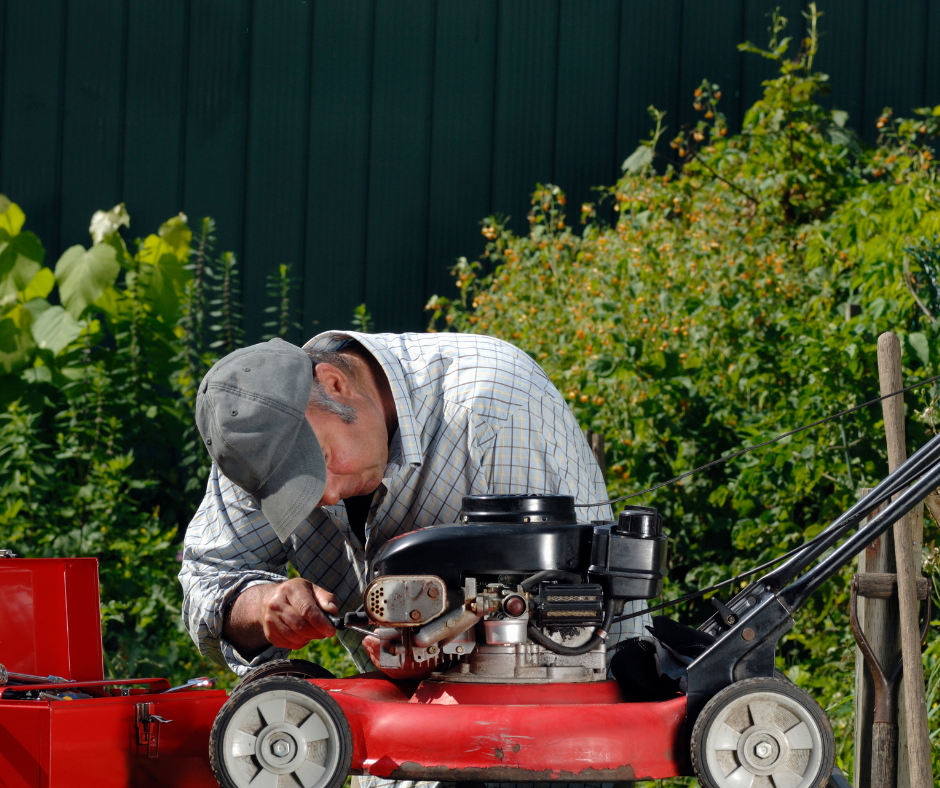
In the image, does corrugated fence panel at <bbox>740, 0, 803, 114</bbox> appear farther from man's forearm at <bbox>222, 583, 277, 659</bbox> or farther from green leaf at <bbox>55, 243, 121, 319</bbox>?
man's forearm at <bbox>222, 583, 277, 659</bbox>

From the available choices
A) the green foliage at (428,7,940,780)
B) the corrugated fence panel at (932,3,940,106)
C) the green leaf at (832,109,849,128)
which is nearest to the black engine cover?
the green foliage at (428,7,940,780)

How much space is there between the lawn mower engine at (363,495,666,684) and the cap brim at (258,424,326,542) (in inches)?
8.5

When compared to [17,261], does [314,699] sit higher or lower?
lower

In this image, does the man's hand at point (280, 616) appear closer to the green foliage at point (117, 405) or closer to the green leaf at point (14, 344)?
the green foliage at point (117, 405)

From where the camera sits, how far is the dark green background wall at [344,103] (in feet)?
17.8

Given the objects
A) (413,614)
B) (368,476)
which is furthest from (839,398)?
(413,614)

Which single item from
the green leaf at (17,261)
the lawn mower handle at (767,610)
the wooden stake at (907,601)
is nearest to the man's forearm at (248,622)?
the lawn mower handle at (767,610)

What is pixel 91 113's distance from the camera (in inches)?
214

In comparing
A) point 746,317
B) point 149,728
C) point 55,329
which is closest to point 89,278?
point 55,329

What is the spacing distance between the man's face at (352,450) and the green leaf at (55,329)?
3.18m

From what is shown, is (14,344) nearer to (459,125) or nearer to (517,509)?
(459,125)

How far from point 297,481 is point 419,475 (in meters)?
0.35

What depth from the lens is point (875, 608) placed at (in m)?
2.84

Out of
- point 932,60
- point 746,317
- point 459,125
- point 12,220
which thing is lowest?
point 746,317
